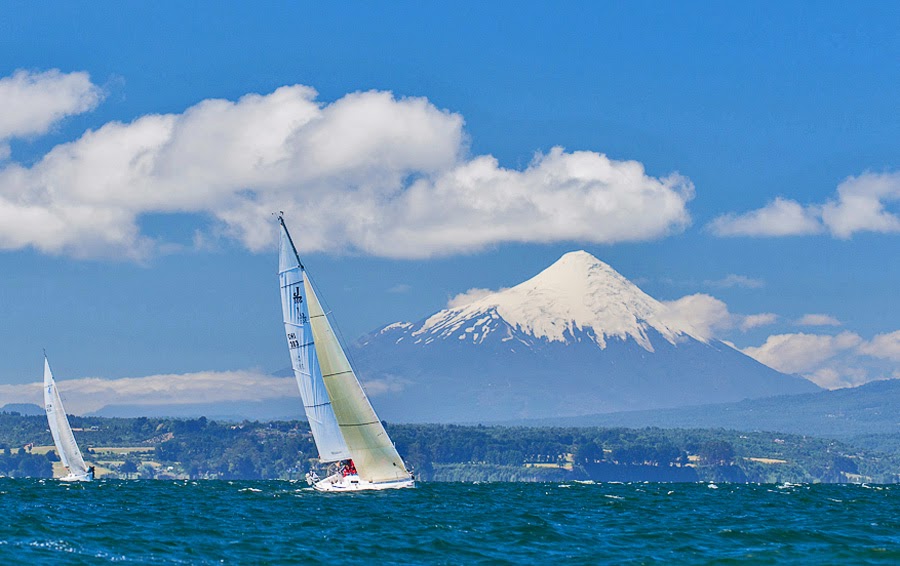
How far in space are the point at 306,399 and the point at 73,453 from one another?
7712 cm

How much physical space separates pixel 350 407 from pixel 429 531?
110ft

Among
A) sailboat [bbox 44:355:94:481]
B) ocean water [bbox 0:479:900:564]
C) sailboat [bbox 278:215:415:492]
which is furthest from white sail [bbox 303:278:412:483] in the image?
sailboat [bbox 44:355:94:481]

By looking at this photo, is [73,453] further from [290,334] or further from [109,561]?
[109,561]

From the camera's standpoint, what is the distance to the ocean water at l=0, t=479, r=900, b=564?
235 feet

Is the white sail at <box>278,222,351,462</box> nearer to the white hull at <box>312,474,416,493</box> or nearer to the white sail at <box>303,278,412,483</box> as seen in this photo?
the white sail at <box>303,278,412,483</box>

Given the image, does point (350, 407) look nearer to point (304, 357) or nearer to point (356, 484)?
point (304, 357)

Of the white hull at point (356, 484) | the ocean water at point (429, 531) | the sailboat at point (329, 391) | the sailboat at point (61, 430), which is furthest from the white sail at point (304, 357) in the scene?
the sailboat at point (61, 430)

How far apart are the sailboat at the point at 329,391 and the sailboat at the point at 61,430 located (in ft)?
226

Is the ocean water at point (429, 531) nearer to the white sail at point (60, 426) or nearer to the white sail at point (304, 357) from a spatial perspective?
the white sail at point (304, 357)

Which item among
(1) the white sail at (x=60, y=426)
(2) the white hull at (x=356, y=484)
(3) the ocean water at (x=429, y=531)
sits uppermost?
(1) the white sail at (x=60, y=426)

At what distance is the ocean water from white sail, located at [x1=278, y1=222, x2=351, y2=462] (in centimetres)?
514

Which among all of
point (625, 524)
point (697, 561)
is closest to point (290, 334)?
point (625, 524)

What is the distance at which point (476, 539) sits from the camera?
3189 inches

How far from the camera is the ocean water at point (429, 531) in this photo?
71750 mm
